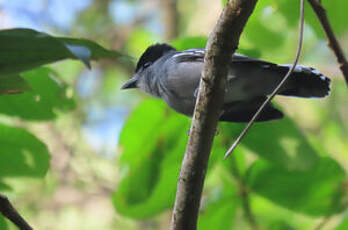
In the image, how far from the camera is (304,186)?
1981 millimetres

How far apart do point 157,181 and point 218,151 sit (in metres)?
0.23

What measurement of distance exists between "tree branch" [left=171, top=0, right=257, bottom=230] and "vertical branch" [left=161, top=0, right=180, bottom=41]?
9.90 feet

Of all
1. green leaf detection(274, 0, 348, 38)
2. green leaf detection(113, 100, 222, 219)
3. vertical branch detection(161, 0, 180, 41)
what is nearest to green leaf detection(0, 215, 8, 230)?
green leaf detection(113, 100, 222, 219)

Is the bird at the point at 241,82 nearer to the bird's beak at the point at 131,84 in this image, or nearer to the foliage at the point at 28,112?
the bird's beak at the point at 131,84

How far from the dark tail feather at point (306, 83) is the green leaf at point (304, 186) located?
1.06 feet

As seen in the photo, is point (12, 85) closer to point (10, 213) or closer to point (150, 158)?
point (10, 213)

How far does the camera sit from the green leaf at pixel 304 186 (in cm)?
190

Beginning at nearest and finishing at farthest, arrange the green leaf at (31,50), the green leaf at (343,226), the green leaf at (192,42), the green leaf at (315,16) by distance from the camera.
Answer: the green leaf at (31,50), the green leaf at (343,226), the green leaf at (315,16), the green leaf at (192,42)

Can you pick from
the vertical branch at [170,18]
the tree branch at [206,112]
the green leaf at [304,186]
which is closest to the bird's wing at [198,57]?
the green leaf at [304,186]

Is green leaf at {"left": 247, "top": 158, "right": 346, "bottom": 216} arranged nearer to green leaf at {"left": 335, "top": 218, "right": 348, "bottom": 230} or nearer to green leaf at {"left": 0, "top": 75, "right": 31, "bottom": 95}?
green leaf at {"left": 335, "top": 218, "right": 348, "bottom": 230}

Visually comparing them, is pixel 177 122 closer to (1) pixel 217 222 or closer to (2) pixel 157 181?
(2) pixel 157 181

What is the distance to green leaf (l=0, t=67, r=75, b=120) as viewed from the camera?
1.42 metres

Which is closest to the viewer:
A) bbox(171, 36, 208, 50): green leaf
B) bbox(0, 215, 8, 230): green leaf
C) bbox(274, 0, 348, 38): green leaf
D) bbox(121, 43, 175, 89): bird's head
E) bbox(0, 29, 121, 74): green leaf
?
bbox(0, 29, 121, 74): green leaf

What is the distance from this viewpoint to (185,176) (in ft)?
3.85
